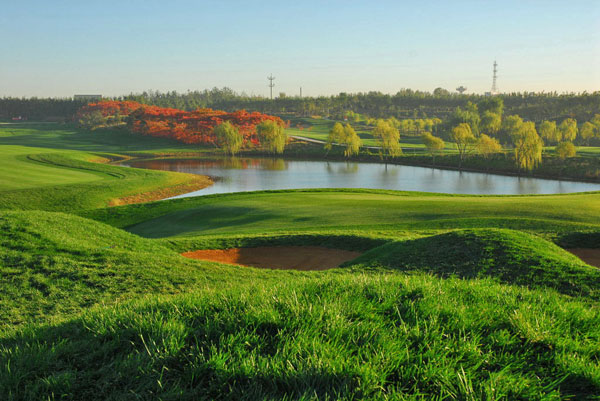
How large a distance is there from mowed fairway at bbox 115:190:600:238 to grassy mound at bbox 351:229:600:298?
265 inches

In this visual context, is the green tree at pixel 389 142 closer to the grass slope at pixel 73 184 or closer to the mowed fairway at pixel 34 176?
the grass slope at pixel 73 184

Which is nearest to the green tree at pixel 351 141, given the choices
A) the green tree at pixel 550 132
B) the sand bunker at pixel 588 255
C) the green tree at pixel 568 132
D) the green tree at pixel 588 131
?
the green tree at pixel 550 132

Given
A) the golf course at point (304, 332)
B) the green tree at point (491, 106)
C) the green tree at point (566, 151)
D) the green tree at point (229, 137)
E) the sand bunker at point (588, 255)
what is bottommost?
the sand bunker at point (588, 255)

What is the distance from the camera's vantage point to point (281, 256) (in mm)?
16734

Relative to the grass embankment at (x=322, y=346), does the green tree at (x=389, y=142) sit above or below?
above

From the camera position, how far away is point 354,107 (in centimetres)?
18675

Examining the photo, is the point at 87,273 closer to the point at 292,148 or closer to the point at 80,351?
the point at 80,351

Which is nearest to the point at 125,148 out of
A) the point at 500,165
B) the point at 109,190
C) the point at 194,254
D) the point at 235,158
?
the point at 235,158

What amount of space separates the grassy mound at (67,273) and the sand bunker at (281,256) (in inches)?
153

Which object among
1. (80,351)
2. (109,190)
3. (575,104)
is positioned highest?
(575,104)

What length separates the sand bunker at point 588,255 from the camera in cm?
1482

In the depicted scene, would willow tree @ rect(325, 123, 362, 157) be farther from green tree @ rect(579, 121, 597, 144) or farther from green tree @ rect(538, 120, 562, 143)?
green tree @ rect(579, 121, 597, 144)

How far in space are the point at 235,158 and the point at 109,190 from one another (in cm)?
5028

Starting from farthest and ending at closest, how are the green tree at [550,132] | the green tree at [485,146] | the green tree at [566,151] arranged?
the green tree at [550,132]
the green tree at [485,146]
the green tree at [566,151]
